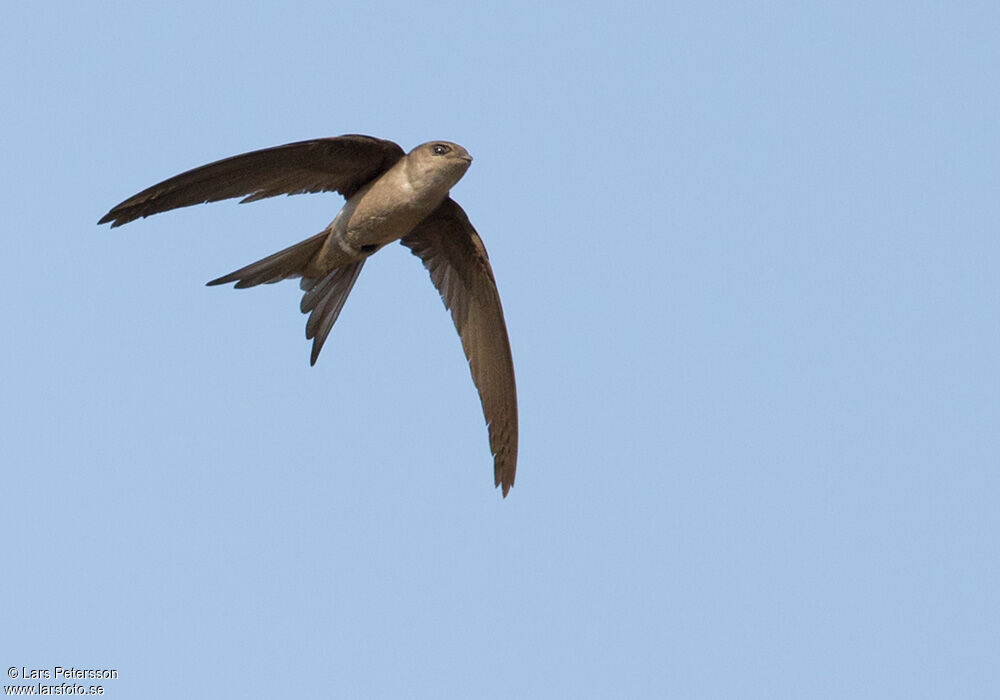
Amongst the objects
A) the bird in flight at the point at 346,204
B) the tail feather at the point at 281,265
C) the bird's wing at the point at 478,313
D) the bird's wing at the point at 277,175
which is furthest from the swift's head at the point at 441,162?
the bird's wing at the point at 478,313

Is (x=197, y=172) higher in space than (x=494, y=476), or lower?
higher

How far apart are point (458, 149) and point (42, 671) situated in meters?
4.05

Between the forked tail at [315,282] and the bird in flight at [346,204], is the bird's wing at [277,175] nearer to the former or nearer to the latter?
the bird in flight at [346,204]

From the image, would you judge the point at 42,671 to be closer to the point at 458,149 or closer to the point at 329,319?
the point at 329,319

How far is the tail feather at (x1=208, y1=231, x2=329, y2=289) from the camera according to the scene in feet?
34.6

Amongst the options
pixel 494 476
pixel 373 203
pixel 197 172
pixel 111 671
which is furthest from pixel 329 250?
pixel 111 671

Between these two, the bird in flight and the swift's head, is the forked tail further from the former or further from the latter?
the swift's head

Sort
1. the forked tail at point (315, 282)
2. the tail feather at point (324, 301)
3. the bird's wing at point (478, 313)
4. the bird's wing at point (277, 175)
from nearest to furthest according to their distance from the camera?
the bird's wing at point (277, 175) → the forked tail at point (315, 282) → the tail feather at point (324, 301) → the bird's wing at point (478, 313)

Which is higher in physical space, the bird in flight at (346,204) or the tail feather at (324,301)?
the bird in flight at (346,204)

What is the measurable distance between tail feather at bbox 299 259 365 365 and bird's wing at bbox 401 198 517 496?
2.62ft

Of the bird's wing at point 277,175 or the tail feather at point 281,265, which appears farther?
the tail feather at point 281,265

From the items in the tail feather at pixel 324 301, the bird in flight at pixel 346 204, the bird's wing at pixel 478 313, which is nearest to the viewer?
the bird in flight at pixel 346 204

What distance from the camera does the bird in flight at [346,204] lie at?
999 cm

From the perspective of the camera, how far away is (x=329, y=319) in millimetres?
11102
